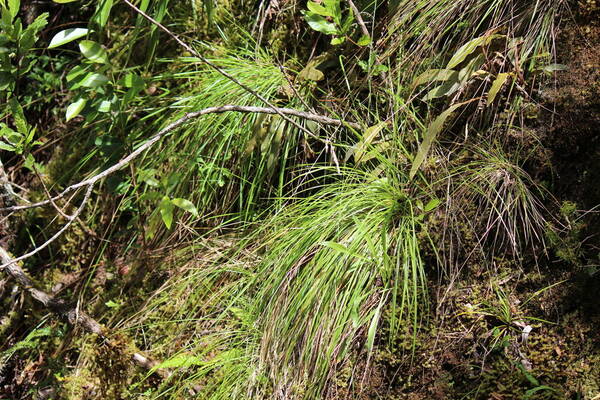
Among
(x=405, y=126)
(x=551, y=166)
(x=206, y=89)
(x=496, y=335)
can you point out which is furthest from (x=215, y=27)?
(x=496, y=335)

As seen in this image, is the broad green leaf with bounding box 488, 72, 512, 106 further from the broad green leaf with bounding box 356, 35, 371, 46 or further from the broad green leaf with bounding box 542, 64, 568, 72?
the broad green leaf with bounding box 356, 35, 371, 46

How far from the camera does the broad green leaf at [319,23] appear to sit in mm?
2562

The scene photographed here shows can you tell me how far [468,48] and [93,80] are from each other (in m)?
1.34

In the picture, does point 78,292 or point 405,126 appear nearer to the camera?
point 405,126

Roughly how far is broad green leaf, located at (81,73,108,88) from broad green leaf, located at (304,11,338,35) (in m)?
0.79

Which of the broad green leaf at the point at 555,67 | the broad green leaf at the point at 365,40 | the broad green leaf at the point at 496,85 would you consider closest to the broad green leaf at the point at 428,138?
the broad green leaf at the point at 496,85

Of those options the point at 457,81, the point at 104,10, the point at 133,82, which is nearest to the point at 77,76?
the point at 133,82

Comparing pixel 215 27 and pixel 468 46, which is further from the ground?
pixel 468 46

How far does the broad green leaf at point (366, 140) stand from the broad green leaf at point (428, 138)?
18 cm

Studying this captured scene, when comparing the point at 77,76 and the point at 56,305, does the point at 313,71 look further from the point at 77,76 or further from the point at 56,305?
the point at 56,305

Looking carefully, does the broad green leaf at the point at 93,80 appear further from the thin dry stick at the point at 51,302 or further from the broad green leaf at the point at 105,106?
the thin dry stick at the point at 51,302

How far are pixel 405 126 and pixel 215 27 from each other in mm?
1100

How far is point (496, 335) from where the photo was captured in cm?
212

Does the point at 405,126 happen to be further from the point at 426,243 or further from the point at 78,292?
the point at 78,292
